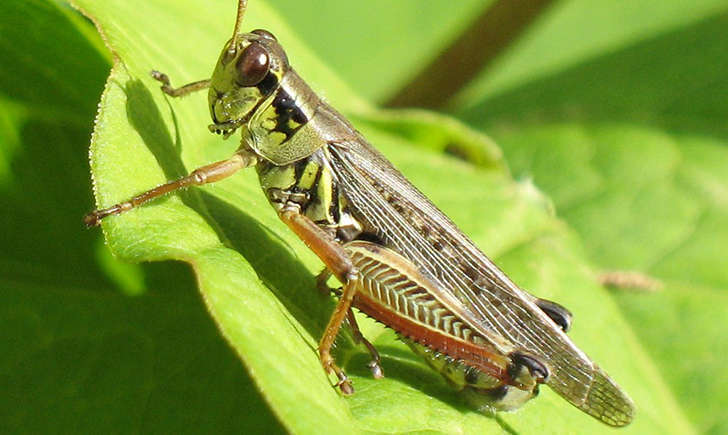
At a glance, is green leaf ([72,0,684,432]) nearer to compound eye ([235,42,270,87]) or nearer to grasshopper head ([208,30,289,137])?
grasshopper head ([208,30,289,137])

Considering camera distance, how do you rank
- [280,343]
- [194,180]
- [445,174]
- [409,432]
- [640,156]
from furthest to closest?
[640,156] → [445,174] → [194,180] → [409,432] → [280,343]

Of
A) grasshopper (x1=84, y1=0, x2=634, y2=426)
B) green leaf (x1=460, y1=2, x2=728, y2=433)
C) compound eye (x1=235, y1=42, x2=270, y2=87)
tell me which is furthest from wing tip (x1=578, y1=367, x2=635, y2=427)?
compound eye (x1=235, y1=42, x2=270, y2=87)

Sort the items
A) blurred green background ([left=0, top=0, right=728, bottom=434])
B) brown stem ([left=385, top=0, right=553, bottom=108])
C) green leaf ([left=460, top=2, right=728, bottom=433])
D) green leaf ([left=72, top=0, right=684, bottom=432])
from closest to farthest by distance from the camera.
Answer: green leaf ([left=72, top=0, right=684, bottom=432]) < blurred green background ([left=0, top=0, right=728, bottom=434]) < green leaf ([left=460, top=2, right=728, bottom=433]) < brown stem ([left=385, top=0, right=553, bottom=108])

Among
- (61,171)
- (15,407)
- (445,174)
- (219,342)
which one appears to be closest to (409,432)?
(219,342)

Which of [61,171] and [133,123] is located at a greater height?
[133,123]

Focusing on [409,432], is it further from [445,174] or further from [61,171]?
[445,174]

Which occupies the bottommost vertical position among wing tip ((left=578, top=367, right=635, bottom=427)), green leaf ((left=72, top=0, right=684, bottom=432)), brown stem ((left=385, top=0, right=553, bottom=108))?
green leaf ((left=72, top=0, right=684, bottom=432))

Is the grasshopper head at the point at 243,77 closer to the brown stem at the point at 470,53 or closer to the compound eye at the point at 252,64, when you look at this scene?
the compound eye at the point at 252,64

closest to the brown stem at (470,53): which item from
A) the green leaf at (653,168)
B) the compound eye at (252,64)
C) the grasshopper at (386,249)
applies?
the green leaf at (653,168)

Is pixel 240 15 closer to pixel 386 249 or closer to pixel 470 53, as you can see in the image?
pixel 386 249
